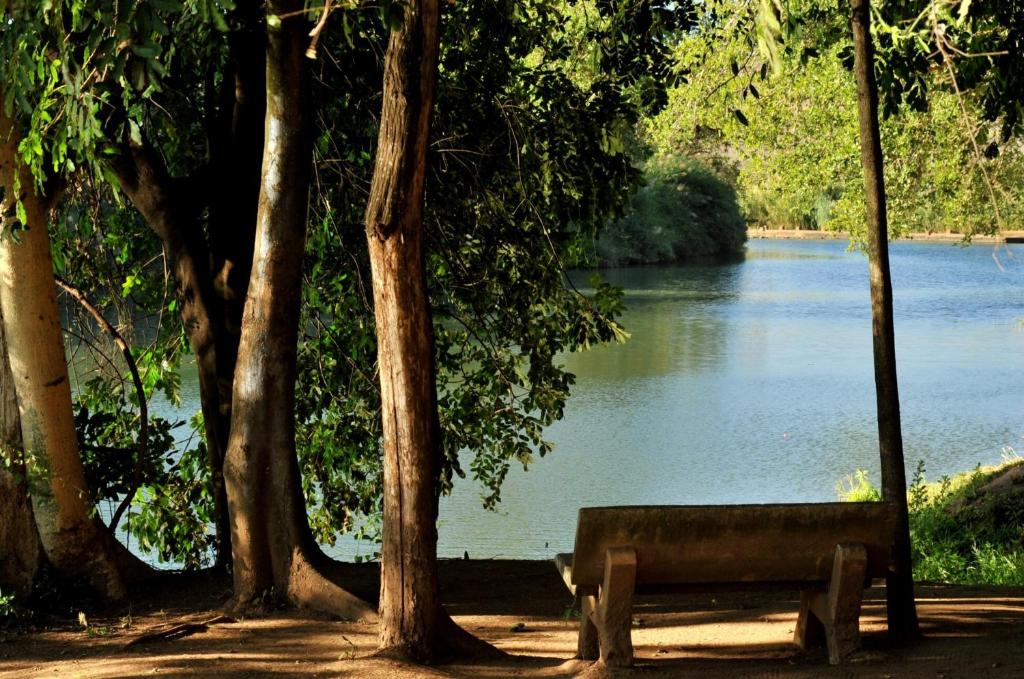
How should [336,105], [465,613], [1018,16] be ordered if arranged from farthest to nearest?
[336,105] < [1018,16] < [465,613]

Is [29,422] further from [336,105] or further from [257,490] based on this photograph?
[336,105]

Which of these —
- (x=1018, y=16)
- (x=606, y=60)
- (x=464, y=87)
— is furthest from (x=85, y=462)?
(x=1018, y=16)

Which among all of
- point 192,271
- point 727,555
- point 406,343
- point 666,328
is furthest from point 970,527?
point 666,328

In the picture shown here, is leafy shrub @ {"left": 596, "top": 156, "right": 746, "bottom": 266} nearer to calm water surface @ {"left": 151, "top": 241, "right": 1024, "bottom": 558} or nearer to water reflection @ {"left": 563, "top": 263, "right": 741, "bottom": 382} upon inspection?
water reflection @ {"left": 563, "top": 263, "right": 741, "bottom": 382}

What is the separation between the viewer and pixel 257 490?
6.16m

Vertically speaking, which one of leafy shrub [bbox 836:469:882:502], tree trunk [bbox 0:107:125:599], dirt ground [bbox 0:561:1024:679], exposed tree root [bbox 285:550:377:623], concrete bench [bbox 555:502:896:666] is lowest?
leafy shrub [bbox 836:469:882:502]

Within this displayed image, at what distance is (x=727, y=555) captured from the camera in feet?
16.4

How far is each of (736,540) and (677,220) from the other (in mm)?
45018

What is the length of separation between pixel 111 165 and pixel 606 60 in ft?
11.0

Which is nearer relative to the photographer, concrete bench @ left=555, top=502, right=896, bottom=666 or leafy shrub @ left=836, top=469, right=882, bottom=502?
concrete bench @ left=555, top=502, right=896, bottom=666

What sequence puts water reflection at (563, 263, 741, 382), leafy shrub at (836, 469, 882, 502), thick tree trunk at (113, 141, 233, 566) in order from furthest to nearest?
water reflection at (563, 263, 741, 382)
leafy shrub at (836, 469, 882, 502)
thick tree trunk at (113, 141, 233, 566)

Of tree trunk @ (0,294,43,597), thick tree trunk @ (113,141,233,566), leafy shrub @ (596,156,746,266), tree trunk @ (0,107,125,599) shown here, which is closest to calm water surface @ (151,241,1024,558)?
thick tree trunk @ (113,141,233,566)

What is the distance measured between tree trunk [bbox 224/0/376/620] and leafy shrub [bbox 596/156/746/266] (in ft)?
117

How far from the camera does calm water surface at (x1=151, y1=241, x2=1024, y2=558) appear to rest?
1407cm
